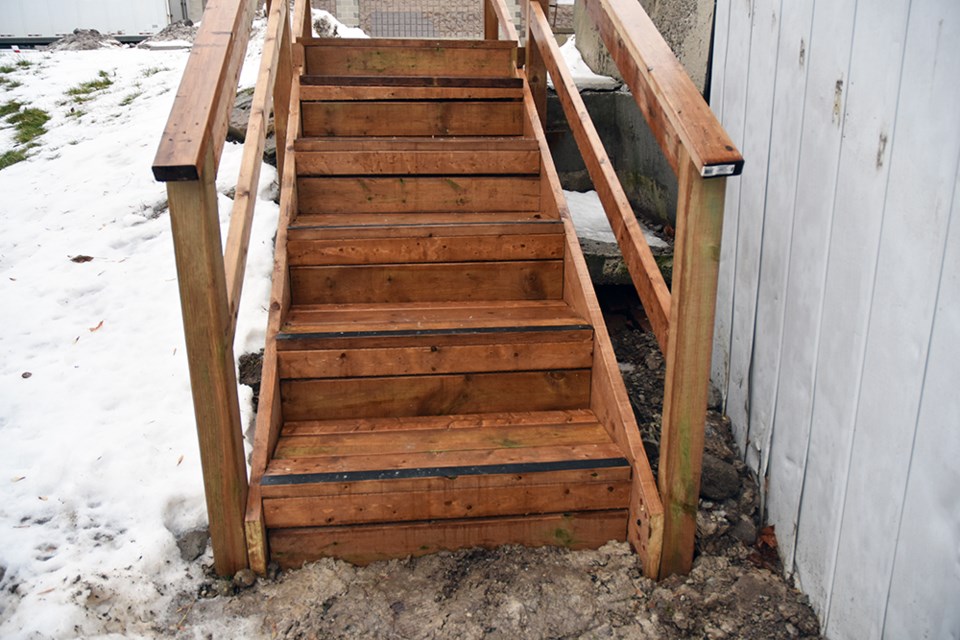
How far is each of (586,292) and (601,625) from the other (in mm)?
1167

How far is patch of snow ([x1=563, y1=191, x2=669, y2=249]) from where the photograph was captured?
12.4ft

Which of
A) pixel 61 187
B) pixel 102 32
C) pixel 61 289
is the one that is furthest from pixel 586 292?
pixel 102 32

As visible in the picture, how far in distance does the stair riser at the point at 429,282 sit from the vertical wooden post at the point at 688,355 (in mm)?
1050

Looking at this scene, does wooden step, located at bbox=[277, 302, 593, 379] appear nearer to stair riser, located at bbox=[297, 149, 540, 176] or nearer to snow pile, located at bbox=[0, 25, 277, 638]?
snow pile, located at bbox=[0, 25, 277, 638]

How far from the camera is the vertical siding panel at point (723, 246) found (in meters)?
2.73

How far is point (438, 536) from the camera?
7.17 ft

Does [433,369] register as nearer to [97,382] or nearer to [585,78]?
[97,382]

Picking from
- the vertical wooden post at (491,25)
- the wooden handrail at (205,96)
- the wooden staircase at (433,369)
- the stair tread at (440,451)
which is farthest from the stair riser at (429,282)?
the vertical wooden post at (491,25)

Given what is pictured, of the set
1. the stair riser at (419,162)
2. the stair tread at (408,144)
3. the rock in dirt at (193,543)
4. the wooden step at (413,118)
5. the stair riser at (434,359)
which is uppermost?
the wooden step at (413,118)

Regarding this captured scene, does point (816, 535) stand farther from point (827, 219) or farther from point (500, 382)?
point (500, 382)

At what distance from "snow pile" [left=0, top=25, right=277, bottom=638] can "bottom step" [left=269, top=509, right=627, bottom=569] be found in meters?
0.29

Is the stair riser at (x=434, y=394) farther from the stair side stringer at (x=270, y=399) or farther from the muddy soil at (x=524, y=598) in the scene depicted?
the muddy soil at (x=524, y=598)

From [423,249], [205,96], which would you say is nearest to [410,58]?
[423,249]

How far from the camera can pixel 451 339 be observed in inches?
97.8
